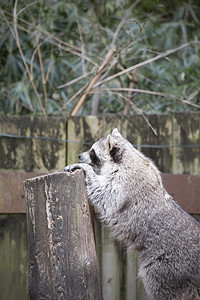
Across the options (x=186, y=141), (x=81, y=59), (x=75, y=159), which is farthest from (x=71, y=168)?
(x=81, y=59)

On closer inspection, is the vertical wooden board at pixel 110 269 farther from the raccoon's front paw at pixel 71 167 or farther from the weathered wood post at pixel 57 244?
the weathered wood post at pixel 57 244

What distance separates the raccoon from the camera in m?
3.08

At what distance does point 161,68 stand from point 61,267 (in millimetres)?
4184

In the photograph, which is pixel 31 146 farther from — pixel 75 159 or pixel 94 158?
pixel 94 158

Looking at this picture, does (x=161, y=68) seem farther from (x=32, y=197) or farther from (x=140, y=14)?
(x=32, y=197)

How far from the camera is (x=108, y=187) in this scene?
3275 mm

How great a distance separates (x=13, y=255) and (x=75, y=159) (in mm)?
972

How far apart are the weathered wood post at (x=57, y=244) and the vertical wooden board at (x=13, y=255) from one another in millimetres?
1112

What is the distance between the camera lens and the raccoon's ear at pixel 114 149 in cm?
338

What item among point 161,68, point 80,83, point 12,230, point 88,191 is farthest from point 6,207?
point 161,68

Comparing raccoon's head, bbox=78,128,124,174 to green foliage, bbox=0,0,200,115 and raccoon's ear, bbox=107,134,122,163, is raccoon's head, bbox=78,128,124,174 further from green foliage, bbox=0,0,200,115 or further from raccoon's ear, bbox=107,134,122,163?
green foliage, bbox=0,0,200,115

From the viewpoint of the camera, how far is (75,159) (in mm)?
4047

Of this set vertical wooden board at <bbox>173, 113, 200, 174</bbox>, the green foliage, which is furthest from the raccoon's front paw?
the green foliage

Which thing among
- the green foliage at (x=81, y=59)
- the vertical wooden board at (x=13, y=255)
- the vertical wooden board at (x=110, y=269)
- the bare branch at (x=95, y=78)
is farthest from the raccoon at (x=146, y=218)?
the green foliage at (x=81, y=59)
